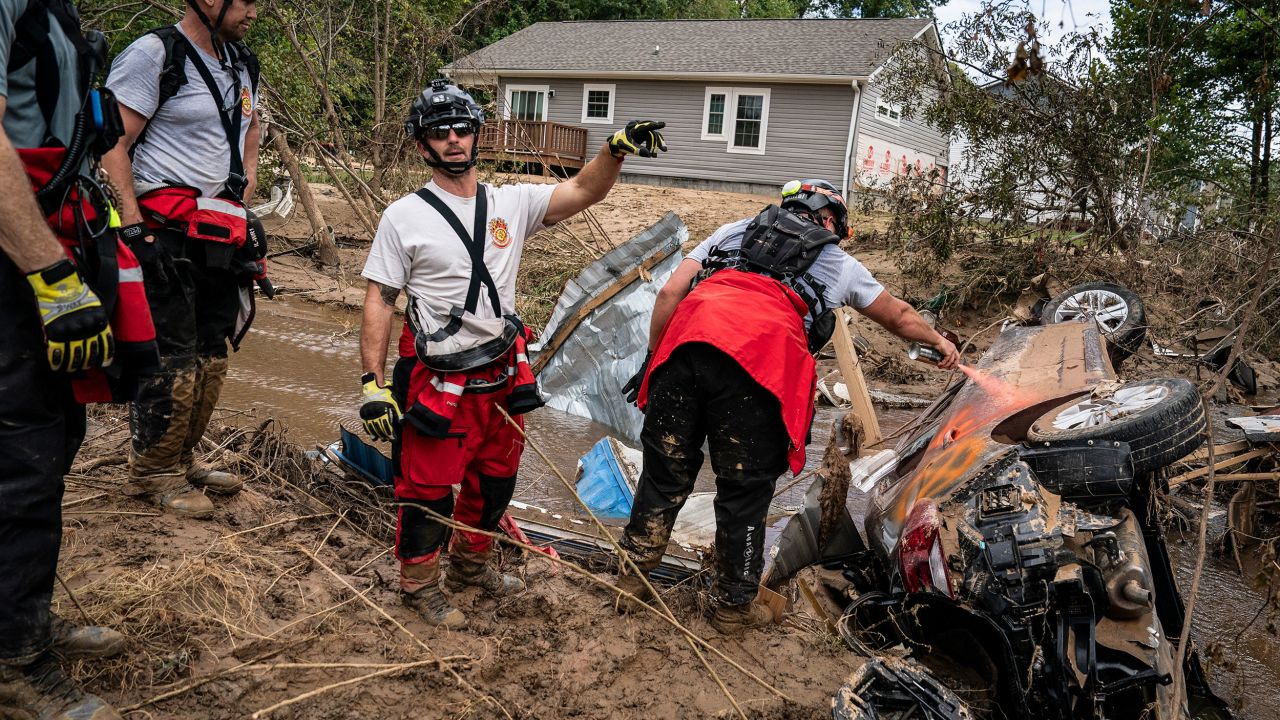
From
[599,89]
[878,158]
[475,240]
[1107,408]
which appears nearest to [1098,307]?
[1107,408]

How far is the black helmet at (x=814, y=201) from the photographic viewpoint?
346cm

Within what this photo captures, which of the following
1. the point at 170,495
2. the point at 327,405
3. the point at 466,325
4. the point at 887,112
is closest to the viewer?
the point at 466,325

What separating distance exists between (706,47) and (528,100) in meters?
5.41

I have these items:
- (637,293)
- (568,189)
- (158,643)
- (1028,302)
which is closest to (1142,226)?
(1028,302)

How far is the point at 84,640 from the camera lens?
243cm

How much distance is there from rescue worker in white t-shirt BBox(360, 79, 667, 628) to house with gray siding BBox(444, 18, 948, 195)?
54.9ft

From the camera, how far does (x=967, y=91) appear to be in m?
11.3

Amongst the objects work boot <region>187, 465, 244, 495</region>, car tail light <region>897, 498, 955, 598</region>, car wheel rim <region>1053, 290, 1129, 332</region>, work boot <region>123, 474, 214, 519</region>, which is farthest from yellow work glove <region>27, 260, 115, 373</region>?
car wheel rim <region>1053, 290, 1129, 332</region>

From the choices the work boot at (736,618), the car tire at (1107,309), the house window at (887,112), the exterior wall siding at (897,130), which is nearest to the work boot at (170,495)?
the work boot at (736,618)

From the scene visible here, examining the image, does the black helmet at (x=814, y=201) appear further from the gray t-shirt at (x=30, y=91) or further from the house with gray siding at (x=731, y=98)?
the house with gray siding at (x=731, y=98)

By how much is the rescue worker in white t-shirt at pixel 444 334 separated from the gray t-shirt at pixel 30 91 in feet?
3.13

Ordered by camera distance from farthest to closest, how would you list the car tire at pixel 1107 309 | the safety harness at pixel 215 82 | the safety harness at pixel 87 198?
the car tire at pixel 1107 309
the safety harness at pixel 215 82
the safety harness at pixel 87 198

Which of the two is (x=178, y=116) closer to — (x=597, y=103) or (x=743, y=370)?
(x=743, y=370)

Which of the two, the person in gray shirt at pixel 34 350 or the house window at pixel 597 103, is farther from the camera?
the house window at pixel 597 103
